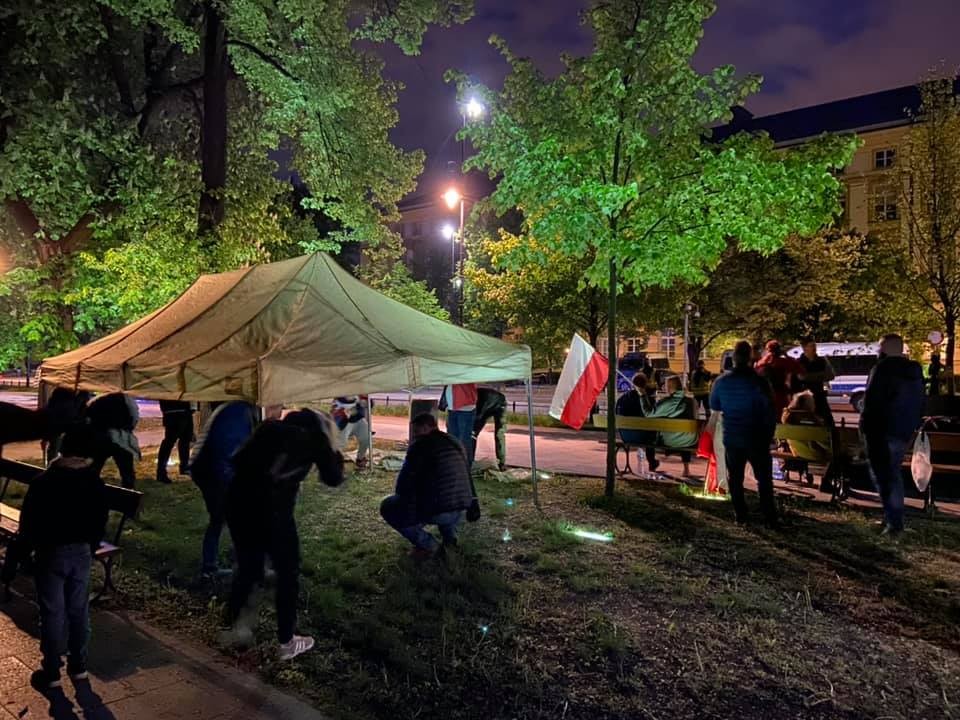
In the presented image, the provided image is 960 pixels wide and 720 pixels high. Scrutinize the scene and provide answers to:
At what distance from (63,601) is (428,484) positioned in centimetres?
279

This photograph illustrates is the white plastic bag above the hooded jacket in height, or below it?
below

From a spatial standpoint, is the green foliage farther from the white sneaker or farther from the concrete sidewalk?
the concrete sidewalk

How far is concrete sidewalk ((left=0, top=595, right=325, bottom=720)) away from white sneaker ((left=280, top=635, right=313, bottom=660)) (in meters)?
0.24

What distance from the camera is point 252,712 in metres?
3.64

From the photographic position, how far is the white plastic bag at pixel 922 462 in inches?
296

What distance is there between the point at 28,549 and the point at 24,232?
1417 cm

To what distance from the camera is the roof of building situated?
4769 cm

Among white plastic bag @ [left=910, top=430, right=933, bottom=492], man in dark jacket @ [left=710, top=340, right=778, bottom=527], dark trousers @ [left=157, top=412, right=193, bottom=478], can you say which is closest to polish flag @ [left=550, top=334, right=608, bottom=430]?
man in dark jacket @ [left=710, top=340, right=778, bottom=527]

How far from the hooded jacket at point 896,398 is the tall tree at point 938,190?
568 inches

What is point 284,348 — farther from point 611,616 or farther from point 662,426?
point 662,426

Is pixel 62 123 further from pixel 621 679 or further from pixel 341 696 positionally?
pixel 621 679

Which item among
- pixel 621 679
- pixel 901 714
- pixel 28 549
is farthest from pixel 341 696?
pixel 901 714

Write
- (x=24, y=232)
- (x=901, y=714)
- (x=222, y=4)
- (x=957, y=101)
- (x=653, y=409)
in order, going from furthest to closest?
(x=957, y=101) → (x=24, y=232) → (x=222, y=4) → (x=653, y=409) → (x=901, y=714)

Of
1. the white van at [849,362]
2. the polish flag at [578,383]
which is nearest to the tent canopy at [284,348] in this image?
the polish flag at [578,383]
